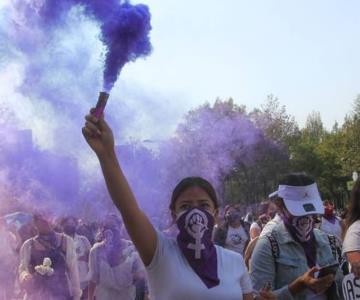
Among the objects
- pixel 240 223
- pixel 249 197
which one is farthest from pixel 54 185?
pixel 249 197

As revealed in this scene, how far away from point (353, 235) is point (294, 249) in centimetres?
35

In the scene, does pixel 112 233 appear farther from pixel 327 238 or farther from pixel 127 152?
pixel 327 238

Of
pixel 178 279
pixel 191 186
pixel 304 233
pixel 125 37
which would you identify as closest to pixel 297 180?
pixel 304 233

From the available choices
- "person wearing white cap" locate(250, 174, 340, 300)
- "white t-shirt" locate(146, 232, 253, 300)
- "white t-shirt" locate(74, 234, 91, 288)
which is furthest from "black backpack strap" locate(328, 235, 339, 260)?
"white t-shirt" locate(74, 234, 91, 288)

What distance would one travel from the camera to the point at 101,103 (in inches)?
107

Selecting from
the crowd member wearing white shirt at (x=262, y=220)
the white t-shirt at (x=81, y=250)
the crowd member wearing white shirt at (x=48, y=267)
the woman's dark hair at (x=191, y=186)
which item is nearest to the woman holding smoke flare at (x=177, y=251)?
the woman's dark hair at (x=191, y=186)

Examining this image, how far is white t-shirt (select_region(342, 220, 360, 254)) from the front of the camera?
146 inches

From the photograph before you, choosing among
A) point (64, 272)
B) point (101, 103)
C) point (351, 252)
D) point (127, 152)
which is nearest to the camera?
point (101, 103)

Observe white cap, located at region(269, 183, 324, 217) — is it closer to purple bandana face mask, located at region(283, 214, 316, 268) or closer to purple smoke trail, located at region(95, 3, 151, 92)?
purple bandana face mask, located at region(283, 214, 316, 268)

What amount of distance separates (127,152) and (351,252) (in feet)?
7.67

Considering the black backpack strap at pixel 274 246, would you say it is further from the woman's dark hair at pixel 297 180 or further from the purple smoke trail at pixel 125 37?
the purple smoke trail at pixel 125 37

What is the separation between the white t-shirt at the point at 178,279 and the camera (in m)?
2.78

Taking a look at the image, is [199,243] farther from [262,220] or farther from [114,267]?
[262,220]

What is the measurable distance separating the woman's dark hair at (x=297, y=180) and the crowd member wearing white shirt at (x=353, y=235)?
29cm
